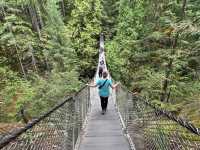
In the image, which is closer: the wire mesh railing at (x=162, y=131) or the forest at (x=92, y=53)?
the wire mesh railing at (x=162, y=131)

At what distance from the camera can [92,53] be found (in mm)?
23359

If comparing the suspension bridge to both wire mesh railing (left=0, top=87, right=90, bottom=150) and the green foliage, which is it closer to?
wire mesh railing (left=0, top=87, right=90, bottom=150)

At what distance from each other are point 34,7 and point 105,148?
18.7 m

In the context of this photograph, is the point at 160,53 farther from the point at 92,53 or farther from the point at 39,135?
the point at 92,53

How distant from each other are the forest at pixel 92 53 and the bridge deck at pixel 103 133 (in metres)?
1.02

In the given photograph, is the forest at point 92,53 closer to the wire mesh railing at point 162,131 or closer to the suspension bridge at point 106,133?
the wire mesh railing at point 162,131

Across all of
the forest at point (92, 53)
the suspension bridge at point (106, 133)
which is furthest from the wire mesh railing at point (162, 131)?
the forest at point (92, 53)

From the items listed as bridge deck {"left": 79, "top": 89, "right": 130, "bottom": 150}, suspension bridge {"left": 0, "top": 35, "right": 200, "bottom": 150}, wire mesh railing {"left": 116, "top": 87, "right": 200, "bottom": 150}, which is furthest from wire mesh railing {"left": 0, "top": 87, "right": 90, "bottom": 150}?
bridge deck {"left": 79, "top": 89, "right": 130, "bottom": 150}

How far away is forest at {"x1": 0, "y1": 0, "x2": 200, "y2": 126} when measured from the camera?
9.27 m

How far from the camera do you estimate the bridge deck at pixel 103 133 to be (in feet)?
16.8

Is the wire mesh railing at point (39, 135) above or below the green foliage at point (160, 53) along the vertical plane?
above

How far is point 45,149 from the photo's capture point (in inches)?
98.1

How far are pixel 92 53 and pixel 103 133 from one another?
57.4 ft

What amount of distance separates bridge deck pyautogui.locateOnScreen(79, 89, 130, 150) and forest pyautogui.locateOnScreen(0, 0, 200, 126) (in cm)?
102
